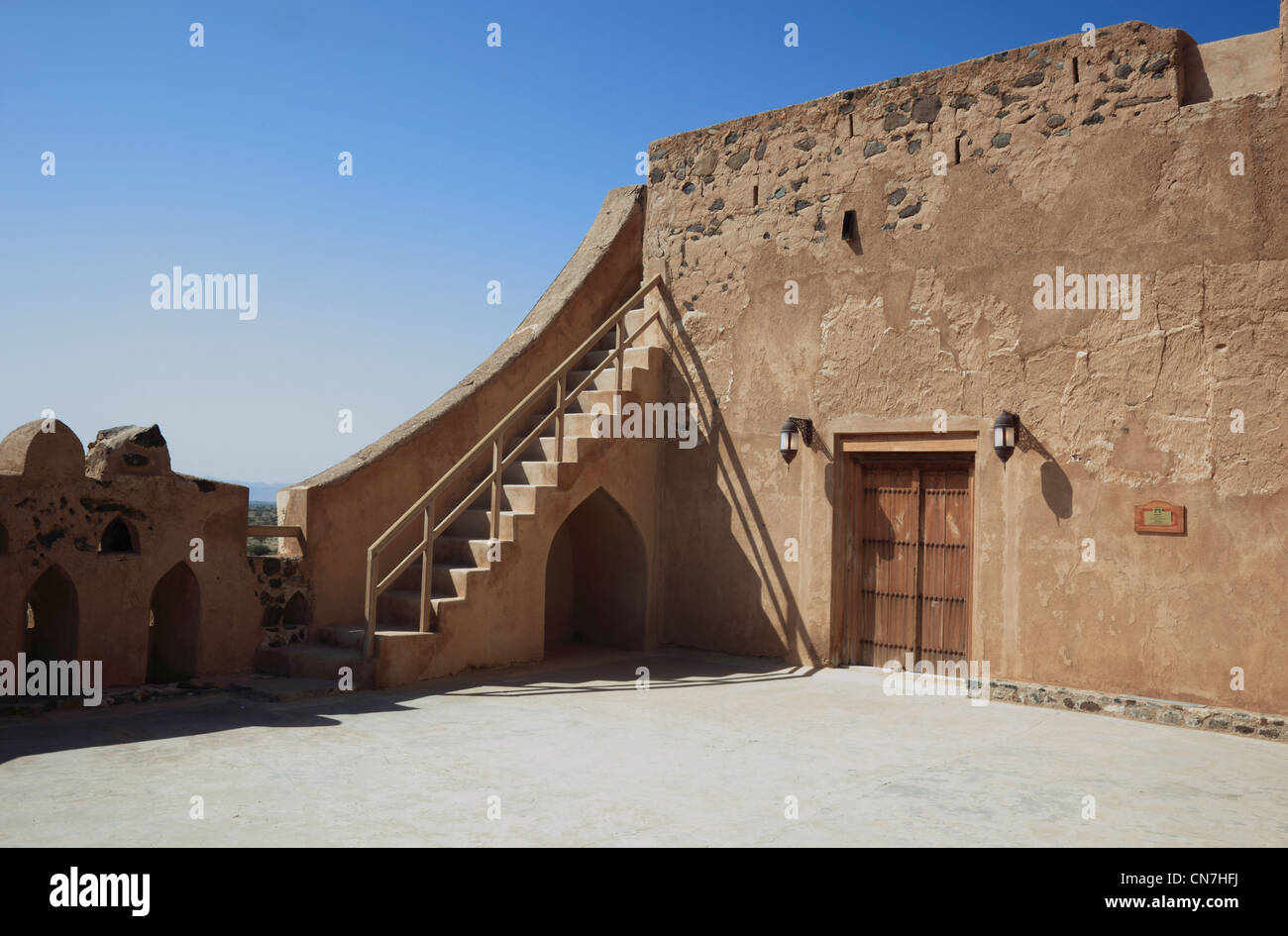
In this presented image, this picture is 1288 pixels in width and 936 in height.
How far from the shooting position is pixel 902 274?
9227mm

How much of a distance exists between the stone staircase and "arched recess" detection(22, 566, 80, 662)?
1.47 m

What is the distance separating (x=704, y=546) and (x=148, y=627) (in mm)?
5167

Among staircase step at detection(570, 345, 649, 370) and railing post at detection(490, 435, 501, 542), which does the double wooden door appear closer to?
staircase step at detection(570, 345, 649, 370)

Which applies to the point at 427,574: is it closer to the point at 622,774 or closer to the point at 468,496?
the point at 468,496

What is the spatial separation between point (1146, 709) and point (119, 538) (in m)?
7.72

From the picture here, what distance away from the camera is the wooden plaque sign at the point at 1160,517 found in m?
7.66

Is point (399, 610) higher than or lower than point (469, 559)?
lower

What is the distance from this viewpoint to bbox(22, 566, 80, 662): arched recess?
288 inches

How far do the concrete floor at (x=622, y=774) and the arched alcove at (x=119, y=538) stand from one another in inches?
50.1

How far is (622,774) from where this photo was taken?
5781 millimetres

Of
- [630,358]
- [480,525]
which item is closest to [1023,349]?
[630,358]

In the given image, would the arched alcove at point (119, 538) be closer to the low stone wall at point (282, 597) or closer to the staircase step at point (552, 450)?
the low stone wall at point (282, 597)

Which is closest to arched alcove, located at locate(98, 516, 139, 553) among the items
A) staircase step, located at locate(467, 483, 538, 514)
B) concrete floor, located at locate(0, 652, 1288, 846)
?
concrete floor, located at locate(0, 652, 1288, 846)

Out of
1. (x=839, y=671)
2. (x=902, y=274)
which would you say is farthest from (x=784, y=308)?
(x=839, y=671)
